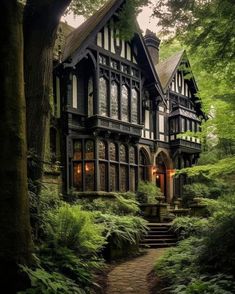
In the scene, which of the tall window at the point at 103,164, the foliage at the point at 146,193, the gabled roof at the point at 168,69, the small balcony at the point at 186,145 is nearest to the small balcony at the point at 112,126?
the tall window at the point at 103,164

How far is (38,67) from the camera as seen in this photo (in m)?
6.80

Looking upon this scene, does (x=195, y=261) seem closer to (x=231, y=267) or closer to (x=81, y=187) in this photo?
(x=231, y=267)

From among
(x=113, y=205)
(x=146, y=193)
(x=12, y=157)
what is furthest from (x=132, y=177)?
(x=12, y=157)

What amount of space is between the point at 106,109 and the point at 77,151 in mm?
2725

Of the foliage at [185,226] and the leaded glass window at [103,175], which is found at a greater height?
the leaded glass window at [103,175]

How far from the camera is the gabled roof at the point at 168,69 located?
23500mm

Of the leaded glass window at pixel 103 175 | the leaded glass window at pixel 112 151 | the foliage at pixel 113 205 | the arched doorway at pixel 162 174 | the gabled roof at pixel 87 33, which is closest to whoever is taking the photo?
the foliage at pixel 113 205

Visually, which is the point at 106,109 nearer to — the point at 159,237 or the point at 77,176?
the point at 77,176

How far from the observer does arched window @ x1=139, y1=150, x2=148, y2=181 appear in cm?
2175

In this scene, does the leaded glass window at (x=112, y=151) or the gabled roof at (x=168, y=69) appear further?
the gabled roof at (x=168, y=69)

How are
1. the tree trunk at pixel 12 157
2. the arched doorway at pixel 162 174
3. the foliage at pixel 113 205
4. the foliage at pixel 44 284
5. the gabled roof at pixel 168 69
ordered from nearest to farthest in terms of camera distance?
the foliage at pixel 44 284 < the tree trunk at pixel 12 157 < the foliage at pixel 113 205 < the gabled roof at pixel 168 69 < the arched doorway at pixel 162 174

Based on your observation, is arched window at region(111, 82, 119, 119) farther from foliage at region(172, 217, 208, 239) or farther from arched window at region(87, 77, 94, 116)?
foliage at region(172, 217, 208, 239)

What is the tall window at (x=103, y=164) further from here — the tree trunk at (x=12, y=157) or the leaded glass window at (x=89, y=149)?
the tree trunk at (x=12, y=157)

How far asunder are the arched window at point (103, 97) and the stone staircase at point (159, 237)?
21.7 feet
